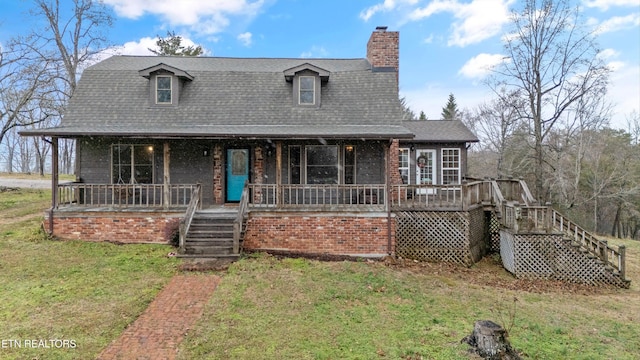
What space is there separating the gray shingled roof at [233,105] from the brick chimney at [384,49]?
0.52 metres

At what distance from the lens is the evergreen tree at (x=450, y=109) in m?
44.0

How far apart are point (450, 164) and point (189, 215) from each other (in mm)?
12059

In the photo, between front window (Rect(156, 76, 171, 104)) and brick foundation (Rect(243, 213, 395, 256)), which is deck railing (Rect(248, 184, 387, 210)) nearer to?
brick foundation (Rect(243, 213, 395, 256))

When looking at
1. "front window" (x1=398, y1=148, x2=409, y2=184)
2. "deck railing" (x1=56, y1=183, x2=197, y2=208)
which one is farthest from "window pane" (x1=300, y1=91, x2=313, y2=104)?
"front window" (x1=398, y1=148, x2=409, y2=184)

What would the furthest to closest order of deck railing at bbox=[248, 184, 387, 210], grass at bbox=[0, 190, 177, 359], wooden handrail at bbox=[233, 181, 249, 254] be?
deck railing at bbox=[248, 184, 387, 210] → wooden handrail at bbox=[233, 181, 249, 254] → grass at bbox=[0, 190, 177, 359]

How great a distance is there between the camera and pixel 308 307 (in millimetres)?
6523

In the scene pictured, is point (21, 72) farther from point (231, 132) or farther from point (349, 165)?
point (349, 165)

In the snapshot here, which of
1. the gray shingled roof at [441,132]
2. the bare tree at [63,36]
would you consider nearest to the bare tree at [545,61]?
the gray shingled roof at [441,132]

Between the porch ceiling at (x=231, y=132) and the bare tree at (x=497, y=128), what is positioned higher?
the bare tree at (x=497, y=128)

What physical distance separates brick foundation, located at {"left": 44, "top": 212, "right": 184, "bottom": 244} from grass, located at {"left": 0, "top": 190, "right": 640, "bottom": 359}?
36 cm

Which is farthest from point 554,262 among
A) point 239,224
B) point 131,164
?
point 131,164

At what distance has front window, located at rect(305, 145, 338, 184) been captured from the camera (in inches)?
479

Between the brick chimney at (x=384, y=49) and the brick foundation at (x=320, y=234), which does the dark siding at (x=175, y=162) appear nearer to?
the brick foundation at (x=320, y=234)

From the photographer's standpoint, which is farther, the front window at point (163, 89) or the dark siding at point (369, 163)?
the front window at point (163, 89)
